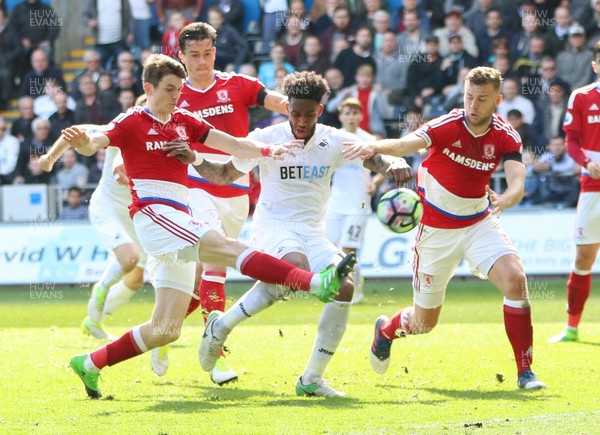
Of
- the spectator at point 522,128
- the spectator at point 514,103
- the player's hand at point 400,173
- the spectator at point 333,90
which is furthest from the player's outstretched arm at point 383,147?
the spectator at point 333,90

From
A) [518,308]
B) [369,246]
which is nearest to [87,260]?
[369,246]

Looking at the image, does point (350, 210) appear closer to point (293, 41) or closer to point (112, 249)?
point (112, 249)

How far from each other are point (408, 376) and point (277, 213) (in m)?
1.74

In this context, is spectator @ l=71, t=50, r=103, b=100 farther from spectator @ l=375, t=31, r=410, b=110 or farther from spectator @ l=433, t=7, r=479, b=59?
spectator @ l=433, t=7, r=479, b=59

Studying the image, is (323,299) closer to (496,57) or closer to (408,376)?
(408,376)

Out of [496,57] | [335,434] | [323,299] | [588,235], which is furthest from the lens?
[496,57]

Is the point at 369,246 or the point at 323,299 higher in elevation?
the point at 323,299

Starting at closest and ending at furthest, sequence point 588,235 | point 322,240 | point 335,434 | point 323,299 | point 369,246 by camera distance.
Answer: point 335,434 → point 323,299 → point 322,240 → point 588,235 → point 369,246

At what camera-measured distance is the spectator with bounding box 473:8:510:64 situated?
18.6 meters

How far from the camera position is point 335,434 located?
6125 mm

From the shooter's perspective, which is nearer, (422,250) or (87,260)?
(422,250)

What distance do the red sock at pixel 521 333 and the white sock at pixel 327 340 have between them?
1.22 meters

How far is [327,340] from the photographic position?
305 inches

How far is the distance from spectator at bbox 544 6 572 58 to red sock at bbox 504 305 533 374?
36.3ft
